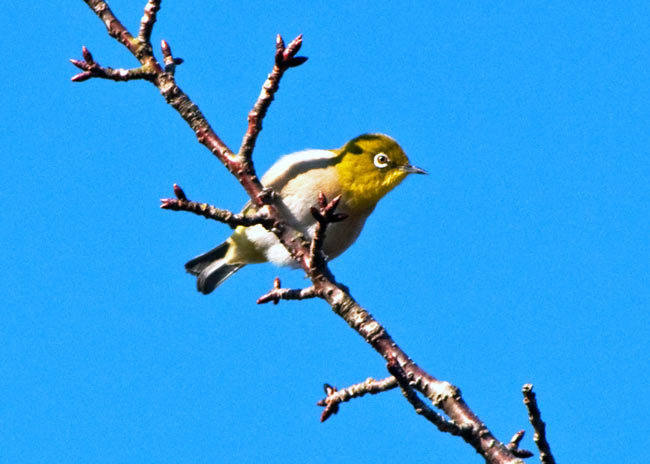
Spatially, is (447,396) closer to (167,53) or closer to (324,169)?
(167,53)

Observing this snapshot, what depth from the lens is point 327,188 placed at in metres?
6.51

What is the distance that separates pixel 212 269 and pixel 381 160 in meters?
1.83

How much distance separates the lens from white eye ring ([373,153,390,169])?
271 inches

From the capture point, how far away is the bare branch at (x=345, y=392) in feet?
11.7

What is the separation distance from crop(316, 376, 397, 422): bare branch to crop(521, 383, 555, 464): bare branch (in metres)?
0.69

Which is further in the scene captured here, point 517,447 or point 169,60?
point 169,60

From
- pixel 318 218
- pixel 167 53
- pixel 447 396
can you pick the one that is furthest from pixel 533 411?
pixel 167 53

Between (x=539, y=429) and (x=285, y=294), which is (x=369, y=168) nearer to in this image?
(x=285, y=294)

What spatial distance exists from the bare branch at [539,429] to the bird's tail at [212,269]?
461 cm

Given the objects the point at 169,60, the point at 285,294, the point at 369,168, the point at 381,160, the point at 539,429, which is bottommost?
the point at 539,429

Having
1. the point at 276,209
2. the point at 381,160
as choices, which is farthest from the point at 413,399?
the point at 381,160

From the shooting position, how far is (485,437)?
314cm

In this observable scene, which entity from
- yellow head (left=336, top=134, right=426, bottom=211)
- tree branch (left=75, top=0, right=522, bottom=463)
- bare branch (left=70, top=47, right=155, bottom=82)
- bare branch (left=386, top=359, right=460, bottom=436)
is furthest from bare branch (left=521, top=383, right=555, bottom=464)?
yellow head (left=336, top=134, right=426, bottom=211)

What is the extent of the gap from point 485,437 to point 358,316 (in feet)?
2.57
